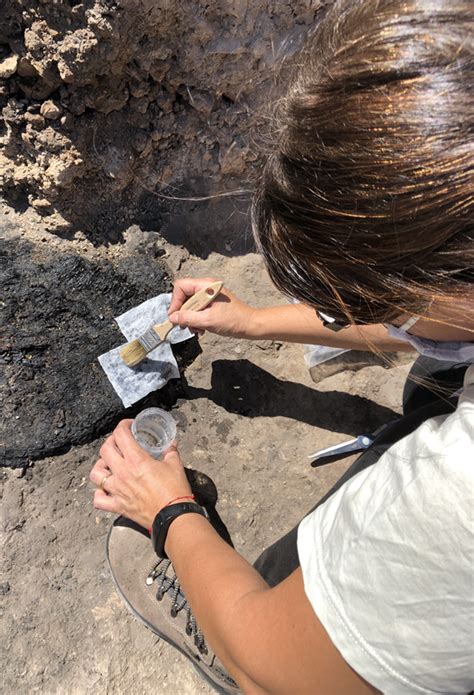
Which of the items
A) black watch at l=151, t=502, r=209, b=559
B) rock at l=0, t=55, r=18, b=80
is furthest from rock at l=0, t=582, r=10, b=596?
rock at l=0, t=55, r=18, b=80

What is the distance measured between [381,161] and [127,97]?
4.25ft

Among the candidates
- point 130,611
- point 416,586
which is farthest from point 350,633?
point 130,611

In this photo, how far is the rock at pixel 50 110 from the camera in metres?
1.57

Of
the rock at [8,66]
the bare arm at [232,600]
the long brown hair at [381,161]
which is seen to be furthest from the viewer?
the rock at [8,66]

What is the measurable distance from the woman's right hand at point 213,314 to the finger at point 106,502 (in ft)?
1.76

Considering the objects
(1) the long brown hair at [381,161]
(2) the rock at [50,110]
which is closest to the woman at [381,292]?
(1) the long brown hair at [381,161]

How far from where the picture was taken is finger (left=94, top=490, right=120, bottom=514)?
1310mm

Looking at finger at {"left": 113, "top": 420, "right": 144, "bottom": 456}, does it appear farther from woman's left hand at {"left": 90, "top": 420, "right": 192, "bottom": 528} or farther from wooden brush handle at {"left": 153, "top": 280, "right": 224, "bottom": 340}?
wooden brush handle at {"left": 153, "top": 280, "right": 224, "bottom": 340}

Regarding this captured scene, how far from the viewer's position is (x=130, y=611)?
152 centimetres

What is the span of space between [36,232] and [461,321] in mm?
1483

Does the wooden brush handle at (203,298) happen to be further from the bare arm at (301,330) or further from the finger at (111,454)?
the finger at (111,454)

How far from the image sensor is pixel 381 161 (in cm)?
69

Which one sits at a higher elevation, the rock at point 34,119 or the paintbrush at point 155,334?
the rock at point 34,119

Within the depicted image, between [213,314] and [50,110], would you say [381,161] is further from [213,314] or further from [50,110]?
[50,110]
